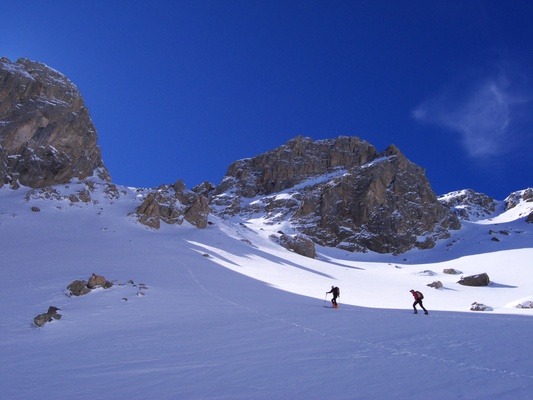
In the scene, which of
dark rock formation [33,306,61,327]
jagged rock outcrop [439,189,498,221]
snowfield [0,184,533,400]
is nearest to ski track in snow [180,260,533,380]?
snowfield [0,184,533,400]

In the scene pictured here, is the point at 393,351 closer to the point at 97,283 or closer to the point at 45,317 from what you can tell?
the point at 45,317

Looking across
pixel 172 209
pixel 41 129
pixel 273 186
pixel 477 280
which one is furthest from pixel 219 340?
pixel 273 186

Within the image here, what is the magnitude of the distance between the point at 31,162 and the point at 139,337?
49256mm

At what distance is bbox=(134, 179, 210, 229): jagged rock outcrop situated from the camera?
48156 millimetres

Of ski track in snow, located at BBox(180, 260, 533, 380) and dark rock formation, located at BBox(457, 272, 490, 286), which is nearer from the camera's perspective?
ski track in snow, located at BBox(180, 260, 533, 380)

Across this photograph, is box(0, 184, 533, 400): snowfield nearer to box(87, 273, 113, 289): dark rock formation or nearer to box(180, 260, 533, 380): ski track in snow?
box(180, 260, 533, 380): ski track in snow

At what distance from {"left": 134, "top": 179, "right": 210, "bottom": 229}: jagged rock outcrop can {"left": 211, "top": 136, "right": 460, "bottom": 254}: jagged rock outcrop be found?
46806mm

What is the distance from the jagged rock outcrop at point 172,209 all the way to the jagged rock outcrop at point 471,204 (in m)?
123

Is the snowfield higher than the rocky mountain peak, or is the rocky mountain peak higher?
the rocky mountain peak

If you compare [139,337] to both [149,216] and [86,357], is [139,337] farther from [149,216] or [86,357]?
[149,216]

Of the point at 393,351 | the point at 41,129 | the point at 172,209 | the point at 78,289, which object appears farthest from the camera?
the point at 172,209

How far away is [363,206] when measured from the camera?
100 metres

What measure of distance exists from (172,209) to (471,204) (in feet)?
493

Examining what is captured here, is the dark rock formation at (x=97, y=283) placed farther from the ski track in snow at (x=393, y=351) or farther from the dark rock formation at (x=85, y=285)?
the ski track in snow at (x=393, y=351)
